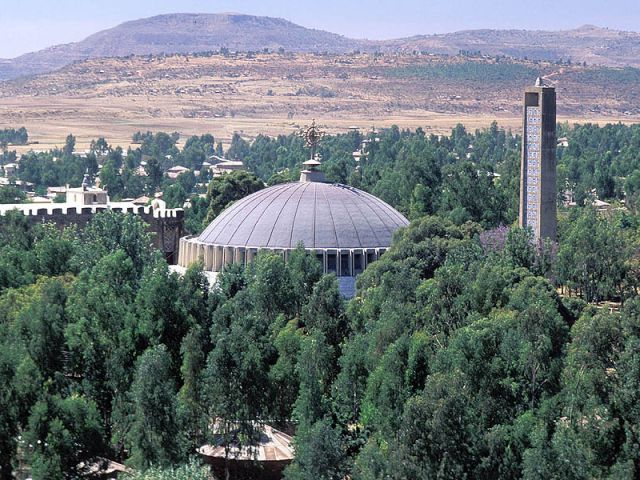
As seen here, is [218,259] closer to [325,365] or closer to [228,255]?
[228,255]

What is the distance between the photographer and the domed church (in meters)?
61.3

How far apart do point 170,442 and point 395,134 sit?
144969mm

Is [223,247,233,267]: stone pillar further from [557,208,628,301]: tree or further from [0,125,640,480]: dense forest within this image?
[557,208,628,301]: tree

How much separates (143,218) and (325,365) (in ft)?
113

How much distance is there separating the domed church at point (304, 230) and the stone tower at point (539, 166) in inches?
189

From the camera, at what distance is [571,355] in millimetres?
41312

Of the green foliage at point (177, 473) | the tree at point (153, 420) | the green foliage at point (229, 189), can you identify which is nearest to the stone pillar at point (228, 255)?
the tree at point (153, 420)

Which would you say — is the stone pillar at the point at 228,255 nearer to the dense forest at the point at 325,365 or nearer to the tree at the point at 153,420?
the dense forest at the point at 325,365

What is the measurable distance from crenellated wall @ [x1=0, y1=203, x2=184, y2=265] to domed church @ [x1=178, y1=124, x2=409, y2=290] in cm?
1105

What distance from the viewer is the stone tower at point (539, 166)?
215 feet

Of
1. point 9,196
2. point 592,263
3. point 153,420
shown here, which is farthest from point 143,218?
point 153,420

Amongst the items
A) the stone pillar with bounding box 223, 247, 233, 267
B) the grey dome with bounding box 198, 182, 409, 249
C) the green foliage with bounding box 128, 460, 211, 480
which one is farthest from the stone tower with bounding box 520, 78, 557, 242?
the green foliage with bounding box 128, 460, 211, 480

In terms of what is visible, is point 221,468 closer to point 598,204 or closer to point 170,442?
point 170,442

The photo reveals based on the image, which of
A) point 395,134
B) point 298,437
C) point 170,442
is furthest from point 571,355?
point 395,134
